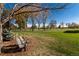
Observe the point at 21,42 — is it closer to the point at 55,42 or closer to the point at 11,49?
the point at 11,49

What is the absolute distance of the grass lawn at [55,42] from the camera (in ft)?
6.23

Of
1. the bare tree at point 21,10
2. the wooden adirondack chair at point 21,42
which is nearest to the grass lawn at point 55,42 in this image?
the wooden adirondack chair at point 21,42

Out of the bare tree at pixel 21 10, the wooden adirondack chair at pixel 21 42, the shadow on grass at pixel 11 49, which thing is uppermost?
the bare tree at pixel 21 10

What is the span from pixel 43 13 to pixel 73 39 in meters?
0.34

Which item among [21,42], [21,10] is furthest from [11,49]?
[21,10]

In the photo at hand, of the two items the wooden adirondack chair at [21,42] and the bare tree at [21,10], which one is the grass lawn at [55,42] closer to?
the wooden adirondack chair at [21,42]

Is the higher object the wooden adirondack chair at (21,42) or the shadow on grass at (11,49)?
the wooden adirondack chair at (21,42)

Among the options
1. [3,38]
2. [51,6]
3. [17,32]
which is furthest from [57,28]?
[3,38]

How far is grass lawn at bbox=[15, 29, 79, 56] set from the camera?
74.7 inches

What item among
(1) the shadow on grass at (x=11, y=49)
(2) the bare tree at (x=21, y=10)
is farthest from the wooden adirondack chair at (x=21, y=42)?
(2) the bare tree at (x=21, y=10)

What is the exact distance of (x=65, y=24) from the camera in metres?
1.90

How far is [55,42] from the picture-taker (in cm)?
193

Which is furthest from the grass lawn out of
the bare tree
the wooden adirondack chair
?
the bare tree

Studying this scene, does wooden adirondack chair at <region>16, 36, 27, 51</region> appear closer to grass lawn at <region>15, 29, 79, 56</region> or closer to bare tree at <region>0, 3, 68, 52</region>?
grass lawn at <region>15, 29, 79, 56</region>
